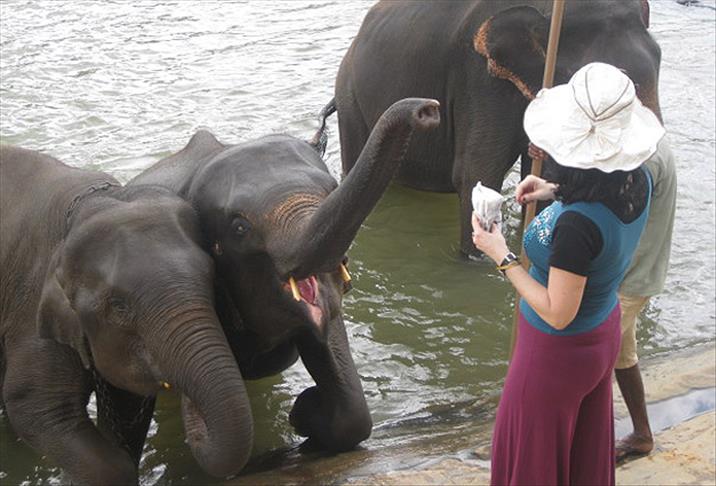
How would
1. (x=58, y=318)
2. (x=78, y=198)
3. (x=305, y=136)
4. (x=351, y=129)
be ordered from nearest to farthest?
(x=58, y=318)
(x=78, y=198)
(x=351, y=129)
(x=305, y=136)

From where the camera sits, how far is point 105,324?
12.4ft

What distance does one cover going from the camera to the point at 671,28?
12.5 m

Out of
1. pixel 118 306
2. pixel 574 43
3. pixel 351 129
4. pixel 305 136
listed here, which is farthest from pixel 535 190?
pixel 305 136

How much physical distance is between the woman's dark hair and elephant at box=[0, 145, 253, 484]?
1.29 metres

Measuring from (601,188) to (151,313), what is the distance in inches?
61.3

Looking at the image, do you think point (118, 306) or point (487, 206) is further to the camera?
point (118, 306)

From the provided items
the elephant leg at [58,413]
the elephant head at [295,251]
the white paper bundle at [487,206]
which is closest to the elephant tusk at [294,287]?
the elephant head at [295,251]

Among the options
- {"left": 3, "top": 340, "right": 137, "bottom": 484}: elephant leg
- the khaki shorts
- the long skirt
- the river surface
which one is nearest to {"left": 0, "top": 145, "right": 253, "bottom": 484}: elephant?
{"left": 3, "top": 340, "right": 137, "bottom": 484}: elephant leg

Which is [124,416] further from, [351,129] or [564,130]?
[351,129]

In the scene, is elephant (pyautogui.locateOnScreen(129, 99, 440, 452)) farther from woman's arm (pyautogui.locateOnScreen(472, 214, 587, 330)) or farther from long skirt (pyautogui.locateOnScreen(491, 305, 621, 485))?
long skirt (pyautogui.locateOnScreen(491, 305, 621, 485))

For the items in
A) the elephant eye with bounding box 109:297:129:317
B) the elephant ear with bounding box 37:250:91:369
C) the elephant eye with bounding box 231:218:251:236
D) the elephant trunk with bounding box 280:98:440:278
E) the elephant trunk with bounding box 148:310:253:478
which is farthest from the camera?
the elephant eye with bounding box 231:218:251:236

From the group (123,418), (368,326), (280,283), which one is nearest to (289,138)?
(280,283)

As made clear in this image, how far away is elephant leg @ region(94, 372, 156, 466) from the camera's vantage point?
442 cm

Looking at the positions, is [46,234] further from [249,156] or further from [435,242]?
[435,242]
